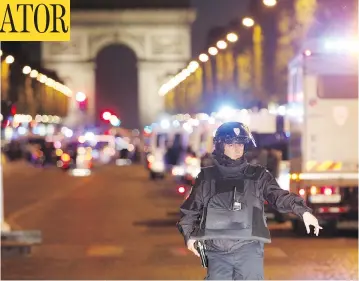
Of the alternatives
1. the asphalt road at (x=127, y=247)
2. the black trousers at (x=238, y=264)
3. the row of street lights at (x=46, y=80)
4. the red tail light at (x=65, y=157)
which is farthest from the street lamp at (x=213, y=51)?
the black trousers at (x=238, y=264)

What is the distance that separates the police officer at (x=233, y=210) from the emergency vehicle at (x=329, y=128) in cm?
1195

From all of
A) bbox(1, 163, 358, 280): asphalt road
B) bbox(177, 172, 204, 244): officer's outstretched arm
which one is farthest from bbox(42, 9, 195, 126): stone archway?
bbox(177, 172, 204, 244): officer's outstretched arm

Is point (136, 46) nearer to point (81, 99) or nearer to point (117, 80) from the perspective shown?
point (117, 80)

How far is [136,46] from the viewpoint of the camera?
110875mm

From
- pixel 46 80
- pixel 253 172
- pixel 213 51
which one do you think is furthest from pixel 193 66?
pixel 253 172

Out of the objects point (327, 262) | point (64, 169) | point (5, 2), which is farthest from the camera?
point (64, 169)

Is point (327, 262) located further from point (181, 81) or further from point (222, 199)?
point (181, 81)

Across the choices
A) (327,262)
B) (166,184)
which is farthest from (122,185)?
(327,262)

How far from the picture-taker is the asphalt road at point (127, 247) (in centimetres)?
1563

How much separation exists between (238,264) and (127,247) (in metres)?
11.0

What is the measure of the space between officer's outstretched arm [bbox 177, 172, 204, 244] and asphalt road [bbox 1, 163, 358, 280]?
248 inches

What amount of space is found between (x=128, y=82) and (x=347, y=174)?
148 meters

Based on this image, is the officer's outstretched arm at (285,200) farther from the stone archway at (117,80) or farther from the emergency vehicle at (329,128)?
the stone archway at (117,80)

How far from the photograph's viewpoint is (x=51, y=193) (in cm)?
3800
